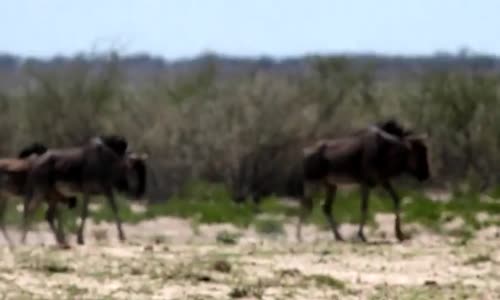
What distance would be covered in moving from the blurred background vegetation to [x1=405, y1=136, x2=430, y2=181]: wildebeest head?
1232 centimetres

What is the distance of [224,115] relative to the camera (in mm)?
39656

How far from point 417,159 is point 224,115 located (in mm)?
13979

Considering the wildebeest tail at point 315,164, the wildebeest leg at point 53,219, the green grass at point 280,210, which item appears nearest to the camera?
the wildebeest leg at point 53,219

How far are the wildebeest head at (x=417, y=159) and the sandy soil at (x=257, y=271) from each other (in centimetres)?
235

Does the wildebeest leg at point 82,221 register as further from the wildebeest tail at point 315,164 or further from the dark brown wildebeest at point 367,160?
the wildebeest tail at point 315,164

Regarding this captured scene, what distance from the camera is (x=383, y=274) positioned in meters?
18.5

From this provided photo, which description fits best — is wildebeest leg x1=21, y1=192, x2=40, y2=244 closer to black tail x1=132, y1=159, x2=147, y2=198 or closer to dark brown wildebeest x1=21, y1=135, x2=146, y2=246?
dark brown wildebeest x1=21, y1=135, x2=146, y2=246

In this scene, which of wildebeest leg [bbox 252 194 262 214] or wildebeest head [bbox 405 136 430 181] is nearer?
wildebeest head [bbox 405 136 430 181]

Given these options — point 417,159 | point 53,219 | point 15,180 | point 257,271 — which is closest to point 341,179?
point 417,159

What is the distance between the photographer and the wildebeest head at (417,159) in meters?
26.1

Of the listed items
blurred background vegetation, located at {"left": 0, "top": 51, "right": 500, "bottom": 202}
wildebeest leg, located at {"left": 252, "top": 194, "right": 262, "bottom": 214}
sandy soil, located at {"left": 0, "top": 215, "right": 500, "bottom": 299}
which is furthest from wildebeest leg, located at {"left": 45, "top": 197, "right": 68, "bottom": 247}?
blurred background vegetation, located at {"left": 0, "top": 51, "right": 500, "bottom": 202}

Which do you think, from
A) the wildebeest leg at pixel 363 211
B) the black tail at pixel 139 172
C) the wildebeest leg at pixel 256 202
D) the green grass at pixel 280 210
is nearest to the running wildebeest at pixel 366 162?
the wildebeest leg at pixel 363 211

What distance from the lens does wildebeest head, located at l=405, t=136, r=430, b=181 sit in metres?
26.1

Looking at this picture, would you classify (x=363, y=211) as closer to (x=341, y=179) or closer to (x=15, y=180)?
(x=341, y=179)
